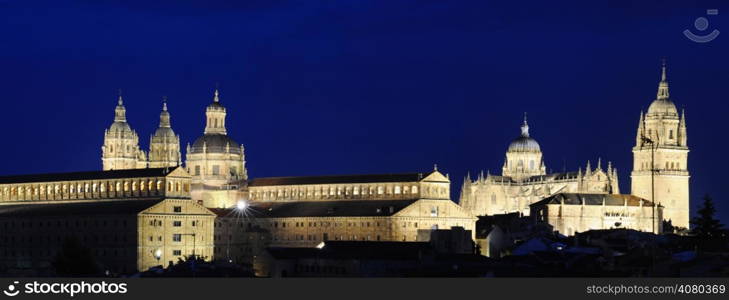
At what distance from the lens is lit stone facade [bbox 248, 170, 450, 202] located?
18788 cm

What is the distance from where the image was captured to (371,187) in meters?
192

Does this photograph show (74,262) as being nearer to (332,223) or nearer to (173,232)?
(173,232)

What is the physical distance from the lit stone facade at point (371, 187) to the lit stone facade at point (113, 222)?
22785mm

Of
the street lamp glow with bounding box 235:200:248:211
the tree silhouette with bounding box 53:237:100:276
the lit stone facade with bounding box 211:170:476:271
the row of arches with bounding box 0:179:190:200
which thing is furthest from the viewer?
the street lamp glow with bounding box 235:200:248:211

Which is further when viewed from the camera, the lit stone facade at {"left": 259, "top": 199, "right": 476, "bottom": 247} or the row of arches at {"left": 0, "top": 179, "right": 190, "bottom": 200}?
the lit stone facade at {"left": 259, "top": 199, "right": 476, "bottom": 247}

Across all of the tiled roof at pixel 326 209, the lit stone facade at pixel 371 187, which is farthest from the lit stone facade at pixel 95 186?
the lit stone facade at pixel 371 187

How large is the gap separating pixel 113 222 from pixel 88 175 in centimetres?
1949

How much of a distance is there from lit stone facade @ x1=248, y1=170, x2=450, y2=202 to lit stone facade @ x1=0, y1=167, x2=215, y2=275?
22785 millimetres

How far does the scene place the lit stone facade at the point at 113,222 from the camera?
549ft

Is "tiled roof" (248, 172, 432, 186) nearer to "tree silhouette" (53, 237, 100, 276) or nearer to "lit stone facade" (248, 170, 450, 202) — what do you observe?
"lit stone facade" (248, 170, 450, 202)

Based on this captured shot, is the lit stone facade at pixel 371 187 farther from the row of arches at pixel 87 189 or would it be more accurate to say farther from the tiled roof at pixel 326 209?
the row of arches at pixel 87 189

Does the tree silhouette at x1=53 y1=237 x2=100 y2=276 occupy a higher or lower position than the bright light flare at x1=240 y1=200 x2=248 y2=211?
lower
